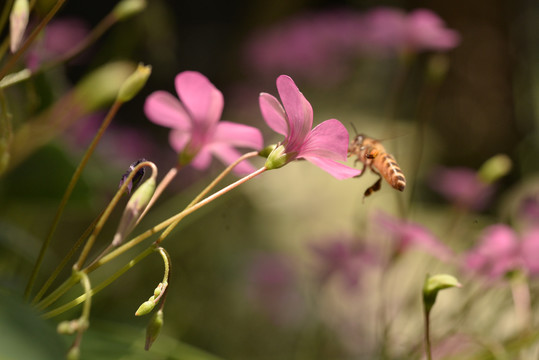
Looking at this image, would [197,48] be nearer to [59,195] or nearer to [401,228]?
[59,195]

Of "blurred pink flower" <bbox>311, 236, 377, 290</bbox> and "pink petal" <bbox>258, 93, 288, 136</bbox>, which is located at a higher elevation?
"pink petal" <bbox>258, 93, 288, 136</bbox>

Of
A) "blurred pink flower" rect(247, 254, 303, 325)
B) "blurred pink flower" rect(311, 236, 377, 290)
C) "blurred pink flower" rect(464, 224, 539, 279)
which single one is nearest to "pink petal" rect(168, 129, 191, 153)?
"blurred pink flower" rect(464, 224, 539, 279)

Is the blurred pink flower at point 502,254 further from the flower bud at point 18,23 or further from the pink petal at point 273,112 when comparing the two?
the flower bud at point 18,23

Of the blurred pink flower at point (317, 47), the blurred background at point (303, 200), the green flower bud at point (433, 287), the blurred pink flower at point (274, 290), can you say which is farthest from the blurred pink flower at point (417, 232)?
the blurred pink flower at point (317, 47)

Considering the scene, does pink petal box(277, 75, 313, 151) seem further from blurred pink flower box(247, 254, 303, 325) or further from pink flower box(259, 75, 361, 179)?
blurred pink flower box(247, 254, 303, 325)

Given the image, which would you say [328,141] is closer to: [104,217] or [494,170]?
[104,217]

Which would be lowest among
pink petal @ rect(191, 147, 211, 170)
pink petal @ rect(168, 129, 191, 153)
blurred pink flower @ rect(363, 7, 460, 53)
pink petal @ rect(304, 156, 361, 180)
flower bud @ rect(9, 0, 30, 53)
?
blurred pink flower @ rect(363, 7, 460, 53)

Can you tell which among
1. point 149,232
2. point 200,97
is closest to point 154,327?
point 149,232
